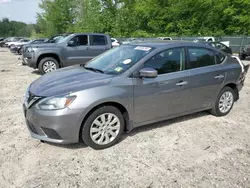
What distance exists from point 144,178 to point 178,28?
1210 inches

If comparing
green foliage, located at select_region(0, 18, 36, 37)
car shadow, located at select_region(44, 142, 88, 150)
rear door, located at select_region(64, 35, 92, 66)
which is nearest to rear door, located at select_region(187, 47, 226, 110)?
car shadow, located at select_region(44, 142, 88, 150)

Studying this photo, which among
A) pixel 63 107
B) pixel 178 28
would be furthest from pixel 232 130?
pixel 178 28

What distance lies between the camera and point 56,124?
3166 millimetres

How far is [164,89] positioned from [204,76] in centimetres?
96

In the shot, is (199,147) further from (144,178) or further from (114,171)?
(114,171)

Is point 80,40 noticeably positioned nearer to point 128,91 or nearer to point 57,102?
point 128,91

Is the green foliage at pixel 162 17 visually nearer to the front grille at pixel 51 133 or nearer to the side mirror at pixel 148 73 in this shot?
the side mirror at pixel 148 73

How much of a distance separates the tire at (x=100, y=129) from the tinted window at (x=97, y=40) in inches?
285

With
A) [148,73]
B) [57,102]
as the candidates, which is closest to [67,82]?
[57,102]

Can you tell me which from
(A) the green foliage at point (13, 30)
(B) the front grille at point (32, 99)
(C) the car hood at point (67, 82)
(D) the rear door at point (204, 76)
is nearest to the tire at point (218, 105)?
(D) the rear door at point (204, 76)

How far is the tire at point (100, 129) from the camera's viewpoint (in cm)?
333

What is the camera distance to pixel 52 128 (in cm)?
320

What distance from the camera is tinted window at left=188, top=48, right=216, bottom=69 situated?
14.0ft

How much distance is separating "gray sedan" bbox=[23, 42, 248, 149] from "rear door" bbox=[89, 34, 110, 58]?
5788mm
